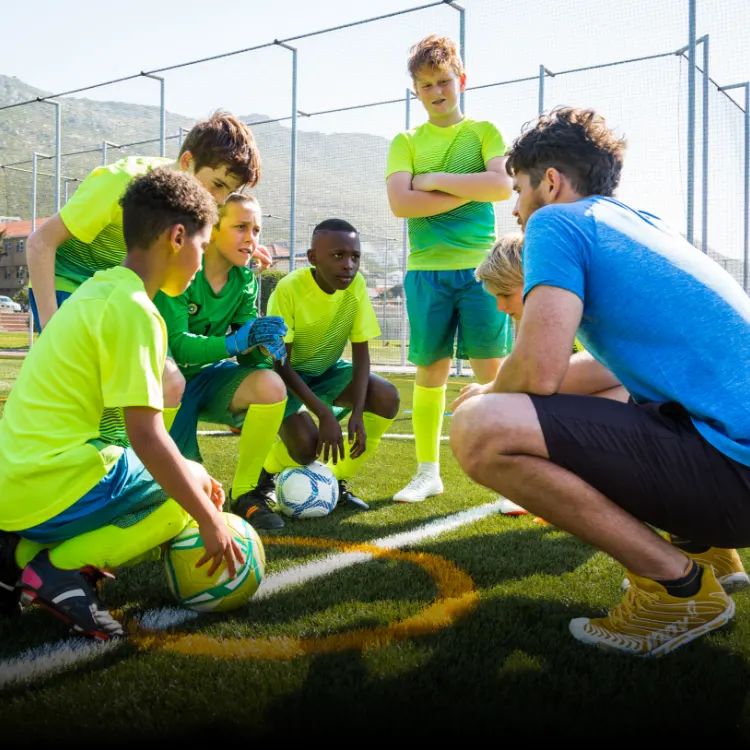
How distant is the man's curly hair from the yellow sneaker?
1150mm

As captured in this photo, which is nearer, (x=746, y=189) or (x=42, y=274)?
(x=42, y=274)

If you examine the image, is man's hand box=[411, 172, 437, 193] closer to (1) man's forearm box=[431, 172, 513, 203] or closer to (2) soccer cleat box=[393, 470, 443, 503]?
(1) man's forearm box=[431, 172, 513, 203]

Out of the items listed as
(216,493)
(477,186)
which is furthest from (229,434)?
(216,493)

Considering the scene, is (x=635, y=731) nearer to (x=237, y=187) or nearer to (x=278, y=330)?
(x=278, y=330)

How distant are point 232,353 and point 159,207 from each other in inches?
56.6

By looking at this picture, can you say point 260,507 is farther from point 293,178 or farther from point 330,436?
point 293,178

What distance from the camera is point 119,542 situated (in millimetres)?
2295

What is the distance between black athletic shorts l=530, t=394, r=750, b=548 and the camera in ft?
6.69

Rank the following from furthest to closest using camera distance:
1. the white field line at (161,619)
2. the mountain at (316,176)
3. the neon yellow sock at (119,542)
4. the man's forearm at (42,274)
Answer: the mountain at (316,176) → the man's forearm at (42,274) → the neon yellow sock at (119,542) → the white field line at (161,619)

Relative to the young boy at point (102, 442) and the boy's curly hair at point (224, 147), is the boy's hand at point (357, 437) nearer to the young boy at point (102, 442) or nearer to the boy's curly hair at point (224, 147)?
the boy's curly hair at point (224, 147)

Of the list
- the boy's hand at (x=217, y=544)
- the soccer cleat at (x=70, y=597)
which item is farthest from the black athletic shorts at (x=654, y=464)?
the soccer cleat at (x=70, y=597)

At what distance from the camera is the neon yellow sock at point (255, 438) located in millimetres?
Result: 3764

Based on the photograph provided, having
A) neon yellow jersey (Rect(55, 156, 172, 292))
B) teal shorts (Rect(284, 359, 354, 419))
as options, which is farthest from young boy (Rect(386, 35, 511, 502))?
neon yellow jersey (Rect(55, 156, 172, 292))

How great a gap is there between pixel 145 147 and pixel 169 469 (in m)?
17.6
